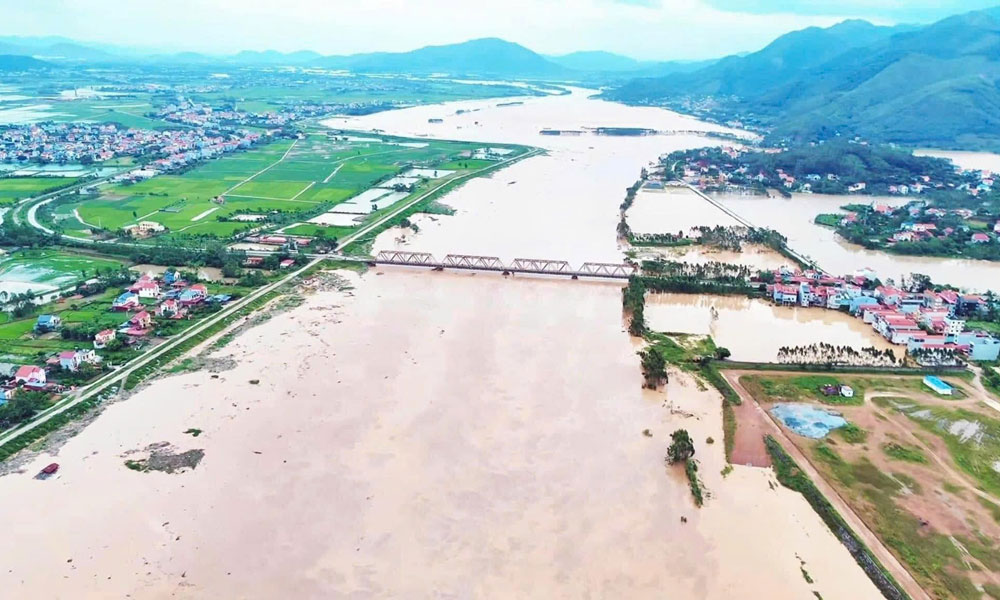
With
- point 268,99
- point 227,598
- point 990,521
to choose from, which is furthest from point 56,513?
point 268,99

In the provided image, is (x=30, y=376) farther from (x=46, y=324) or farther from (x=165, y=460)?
(x=165, y=460)

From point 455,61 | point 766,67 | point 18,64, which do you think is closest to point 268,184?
point 766,67

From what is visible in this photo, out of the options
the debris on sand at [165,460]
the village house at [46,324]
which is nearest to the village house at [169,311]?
the village house at [46,324]

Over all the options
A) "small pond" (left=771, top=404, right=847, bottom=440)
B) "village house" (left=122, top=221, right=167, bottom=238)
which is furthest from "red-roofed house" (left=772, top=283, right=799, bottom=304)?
"village house" (left=122, top=221, right=167, bottom=238)

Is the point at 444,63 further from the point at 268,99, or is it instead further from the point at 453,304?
the point at 453,304

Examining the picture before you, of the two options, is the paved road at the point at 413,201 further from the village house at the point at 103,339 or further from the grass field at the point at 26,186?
the grass field at the point at 26,186

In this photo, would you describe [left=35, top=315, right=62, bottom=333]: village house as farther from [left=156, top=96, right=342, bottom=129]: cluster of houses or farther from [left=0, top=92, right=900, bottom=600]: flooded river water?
[left=156, top=96, right=342, bottom=129]: cluster of houses
